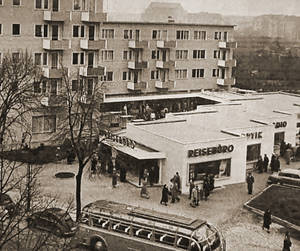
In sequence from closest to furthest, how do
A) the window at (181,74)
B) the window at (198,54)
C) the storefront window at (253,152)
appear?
the storefront window at (253,152) < the window at (181,74) < the window at (198,54)

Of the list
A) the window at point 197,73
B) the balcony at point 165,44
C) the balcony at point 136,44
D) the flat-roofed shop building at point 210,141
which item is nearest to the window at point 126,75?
the balcony at point 136,44

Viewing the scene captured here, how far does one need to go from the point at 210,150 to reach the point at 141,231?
15529 mm

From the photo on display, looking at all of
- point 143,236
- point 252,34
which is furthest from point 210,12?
point 143,236

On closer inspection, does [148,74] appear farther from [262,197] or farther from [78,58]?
[262,197]

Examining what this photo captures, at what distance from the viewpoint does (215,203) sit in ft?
122

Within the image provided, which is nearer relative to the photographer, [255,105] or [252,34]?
[255,105]

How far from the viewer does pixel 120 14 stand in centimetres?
10625

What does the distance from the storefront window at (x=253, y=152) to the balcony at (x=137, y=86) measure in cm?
2600

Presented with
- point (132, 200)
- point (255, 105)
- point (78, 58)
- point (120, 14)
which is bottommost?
point (132, 200)

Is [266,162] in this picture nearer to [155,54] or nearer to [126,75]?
[126,75]

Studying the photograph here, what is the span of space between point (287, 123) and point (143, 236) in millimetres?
29872

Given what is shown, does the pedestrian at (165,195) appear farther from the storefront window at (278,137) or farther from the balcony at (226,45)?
the balcony at (226,45)

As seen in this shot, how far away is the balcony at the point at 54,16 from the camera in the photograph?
5162 cm

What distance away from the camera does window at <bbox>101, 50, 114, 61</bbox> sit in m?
68.3
